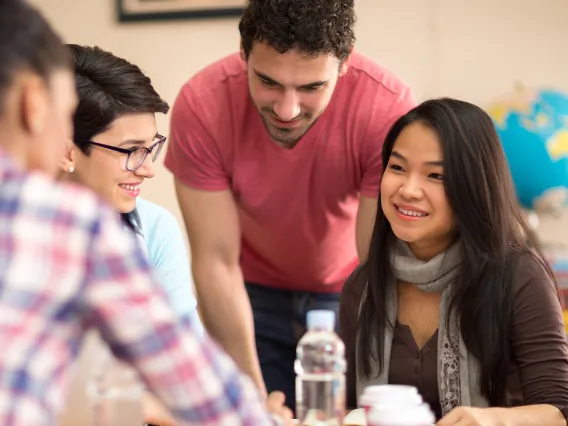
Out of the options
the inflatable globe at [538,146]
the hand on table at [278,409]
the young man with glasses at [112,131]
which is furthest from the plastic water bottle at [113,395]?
the inflatable globe at [538,146]

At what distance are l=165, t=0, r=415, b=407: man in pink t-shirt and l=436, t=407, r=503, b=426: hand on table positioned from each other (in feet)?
2.58

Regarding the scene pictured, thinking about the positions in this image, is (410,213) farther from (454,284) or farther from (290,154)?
(290,154)

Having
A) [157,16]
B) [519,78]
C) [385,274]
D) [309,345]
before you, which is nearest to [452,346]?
[385,274]

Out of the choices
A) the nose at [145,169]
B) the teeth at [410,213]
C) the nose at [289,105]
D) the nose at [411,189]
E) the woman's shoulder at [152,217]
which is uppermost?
the nose at [289,105]

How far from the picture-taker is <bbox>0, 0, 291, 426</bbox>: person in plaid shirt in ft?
2.51

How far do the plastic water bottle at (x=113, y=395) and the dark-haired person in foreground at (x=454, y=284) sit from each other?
1.85 ft

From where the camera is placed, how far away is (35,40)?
2.72ft

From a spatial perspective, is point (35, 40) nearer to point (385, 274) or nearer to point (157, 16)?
point (385, 274)

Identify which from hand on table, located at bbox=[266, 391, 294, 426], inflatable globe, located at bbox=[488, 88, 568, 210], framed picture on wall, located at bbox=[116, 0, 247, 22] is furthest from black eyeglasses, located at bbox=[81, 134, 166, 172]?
framed picture on wall, located at bbox=[116, 0, 247, 22]

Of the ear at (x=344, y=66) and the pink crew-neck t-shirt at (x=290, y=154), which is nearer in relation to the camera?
the ear at (x=344, y=66)

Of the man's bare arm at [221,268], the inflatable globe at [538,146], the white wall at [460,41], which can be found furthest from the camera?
the white wall at [460,41]

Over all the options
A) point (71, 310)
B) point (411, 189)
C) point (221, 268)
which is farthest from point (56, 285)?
point (221, 268)

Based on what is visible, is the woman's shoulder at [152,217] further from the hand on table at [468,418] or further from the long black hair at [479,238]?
the hand on table at [468,418]

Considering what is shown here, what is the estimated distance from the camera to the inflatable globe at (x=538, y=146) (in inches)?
130
